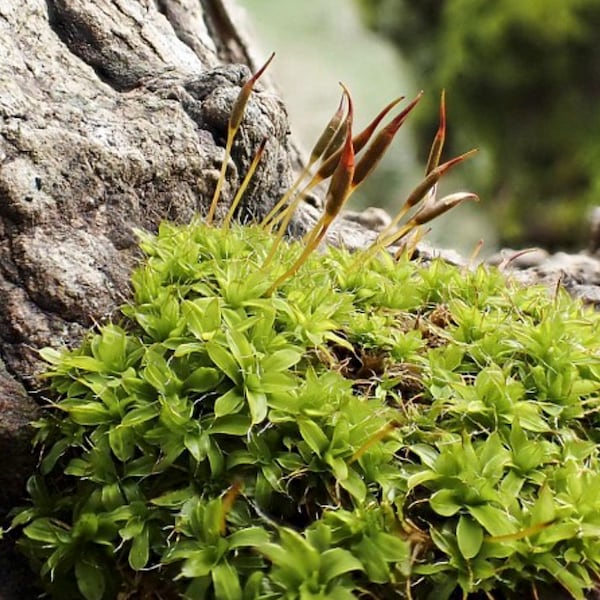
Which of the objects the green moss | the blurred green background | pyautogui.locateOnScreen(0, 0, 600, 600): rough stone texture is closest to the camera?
the green moss

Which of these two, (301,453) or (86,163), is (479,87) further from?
(301,453)

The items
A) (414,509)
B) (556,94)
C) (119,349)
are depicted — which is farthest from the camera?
(556,94)

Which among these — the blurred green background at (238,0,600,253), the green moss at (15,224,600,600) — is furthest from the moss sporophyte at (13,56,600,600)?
the blurred green background at (238,0,600,253)

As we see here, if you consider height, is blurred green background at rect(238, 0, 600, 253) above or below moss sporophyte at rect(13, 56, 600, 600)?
above

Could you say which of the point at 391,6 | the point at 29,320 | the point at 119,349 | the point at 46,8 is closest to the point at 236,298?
the point at 119,349

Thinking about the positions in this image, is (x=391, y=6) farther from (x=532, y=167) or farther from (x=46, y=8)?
(x=46, y=8)

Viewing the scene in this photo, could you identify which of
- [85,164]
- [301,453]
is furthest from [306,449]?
[85,164]

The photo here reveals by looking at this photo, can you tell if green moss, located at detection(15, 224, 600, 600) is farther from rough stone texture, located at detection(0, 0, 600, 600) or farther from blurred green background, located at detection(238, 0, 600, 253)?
blurred green background, located at detection(238, 0, 600, 253)
